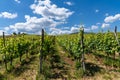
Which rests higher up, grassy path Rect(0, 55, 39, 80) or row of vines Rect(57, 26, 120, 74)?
row of vines Rect(57, 26, 120, 74)

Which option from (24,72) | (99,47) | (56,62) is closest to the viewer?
(24,72)

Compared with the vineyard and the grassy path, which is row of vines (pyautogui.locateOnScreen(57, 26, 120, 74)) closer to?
the vineyard

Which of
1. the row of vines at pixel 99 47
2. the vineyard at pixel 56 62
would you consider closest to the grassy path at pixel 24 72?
the vineyard at pixel 56 62

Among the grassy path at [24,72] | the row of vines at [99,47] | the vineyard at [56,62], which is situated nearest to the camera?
the grassy path at [24,72]

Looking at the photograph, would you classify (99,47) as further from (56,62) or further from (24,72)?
(24,72)

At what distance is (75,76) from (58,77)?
284 cm

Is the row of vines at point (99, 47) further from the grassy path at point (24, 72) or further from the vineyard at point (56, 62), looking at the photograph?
the grassy path at point (24, 72)

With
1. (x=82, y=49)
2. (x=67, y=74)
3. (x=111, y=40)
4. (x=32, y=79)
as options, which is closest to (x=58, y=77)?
(x=67, y=74)

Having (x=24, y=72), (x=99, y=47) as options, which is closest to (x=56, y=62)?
(x=24, y=72)

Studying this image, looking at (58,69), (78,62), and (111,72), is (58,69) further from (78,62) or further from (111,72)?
(111,72)

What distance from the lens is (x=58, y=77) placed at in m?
35.9

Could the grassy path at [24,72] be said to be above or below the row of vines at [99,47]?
below

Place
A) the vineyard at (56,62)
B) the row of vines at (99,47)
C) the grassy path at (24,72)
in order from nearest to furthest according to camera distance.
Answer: the grassy path at (24,72) < the vineyard at (56,62) < the row of vines at (99,47)

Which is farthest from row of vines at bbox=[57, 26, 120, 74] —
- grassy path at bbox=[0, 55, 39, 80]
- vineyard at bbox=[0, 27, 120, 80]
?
grassy path at bbox=[0, 55, 39, 80]
